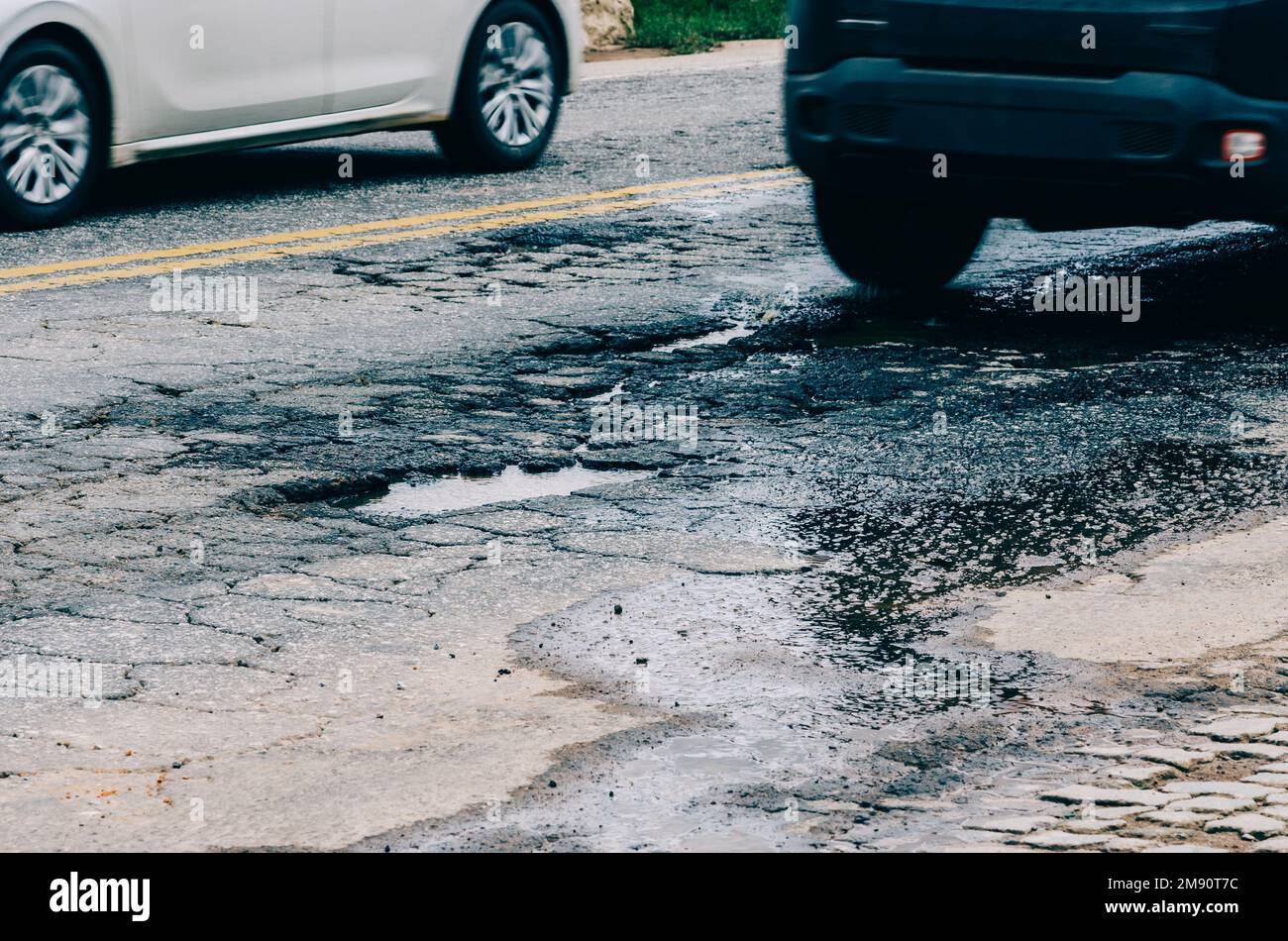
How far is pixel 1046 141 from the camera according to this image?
6375mm

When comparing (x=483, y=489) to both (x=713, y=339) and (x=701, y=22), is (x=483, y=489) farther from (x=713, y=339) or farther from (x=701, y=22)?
(x=701, y=22)

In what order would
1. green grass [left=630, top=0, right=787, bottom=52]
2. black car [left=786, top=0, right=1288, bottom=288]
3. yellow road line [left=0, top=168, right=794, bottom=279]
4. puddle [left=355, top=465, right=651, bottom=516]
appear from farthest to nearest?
green grass [left=630, top=0, right=787, bottom=52]
yellow road line [left=0, top=168, right=794, bottom=279]
black car [left=786, top=0, right=1288, bottom=288]
puddle [left=355, top=465, right=651, bottom=516]

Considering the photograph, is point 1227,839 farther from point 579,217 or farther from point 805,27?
point 579,217

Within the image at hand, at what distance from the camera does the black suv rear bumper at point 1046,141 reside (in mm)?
6230

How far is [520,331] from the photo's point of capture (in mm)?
6797

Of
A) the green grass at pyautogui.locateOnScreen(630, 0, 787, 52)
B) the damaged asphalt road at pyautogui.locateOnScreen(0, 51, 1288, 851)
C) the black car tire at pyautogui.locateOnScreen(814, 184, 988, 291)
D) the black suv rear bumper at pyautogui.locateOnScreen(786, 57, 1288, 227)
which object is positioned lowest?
the damaged asphalt road at pyautogui.locateOnScreen(0, 51, 1288, 851)

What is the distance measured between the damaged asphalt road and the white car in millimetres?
393

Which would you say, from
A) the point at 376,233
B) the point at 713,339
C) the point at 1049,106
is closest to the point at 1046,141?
the point at 1049,106

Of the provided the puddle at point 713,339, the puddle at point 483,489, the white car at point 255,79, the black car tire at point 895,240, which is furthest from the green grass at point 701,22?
the puddle at point 483,489

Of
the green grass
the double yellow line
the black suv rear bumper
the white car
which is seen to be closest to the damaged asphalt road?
the double yellow line

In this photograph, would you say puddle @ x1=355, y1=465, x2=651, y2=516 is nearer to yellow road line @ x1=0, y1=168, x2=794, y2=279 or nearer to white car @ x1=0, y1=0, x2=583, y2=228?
yellow road line @ x1=0, y1=168, x2=794, y2=279

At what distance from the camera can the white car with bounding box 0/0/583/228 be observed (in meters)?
8.05

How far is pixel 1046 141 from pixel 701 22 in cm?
1121

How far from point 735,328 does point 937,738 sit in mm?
3358
